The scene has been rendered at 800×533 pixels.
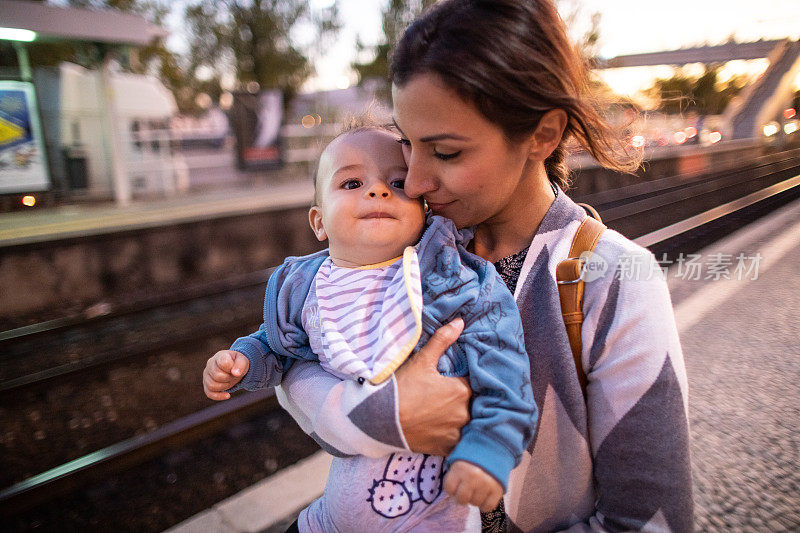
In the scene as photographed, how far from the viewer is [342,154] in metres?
1.38

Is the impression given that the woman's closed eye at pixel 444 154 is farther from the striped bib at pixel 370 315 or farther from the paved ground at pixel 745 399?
the paved ground at pixel 745 399

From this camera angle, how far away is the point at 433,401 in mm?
1094

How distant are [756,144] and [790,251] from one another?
86.3 feet

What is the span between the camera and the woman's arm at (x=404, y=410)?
3.53ft

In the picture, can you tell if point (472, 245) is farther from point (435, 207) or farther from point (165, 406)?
point (165, 406)

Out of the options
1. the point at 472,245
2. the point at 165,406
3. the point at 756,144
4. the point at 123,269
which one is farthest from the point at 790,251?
the point at 756,144

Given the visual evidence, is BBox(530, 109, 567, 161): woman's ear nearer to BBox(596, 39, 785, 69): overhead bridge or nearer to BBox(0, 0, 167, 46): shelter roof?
BBox(596, 39, 785, 69): overhead bridge

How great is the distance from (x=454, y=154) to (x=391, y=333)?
1.41ft

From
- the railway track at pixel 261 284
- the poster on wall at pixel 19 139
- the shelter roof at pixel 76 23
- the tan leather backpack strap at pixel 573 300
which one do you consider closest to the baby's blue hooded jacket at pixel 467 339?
the tan leather backpack strap at pixel 573 300

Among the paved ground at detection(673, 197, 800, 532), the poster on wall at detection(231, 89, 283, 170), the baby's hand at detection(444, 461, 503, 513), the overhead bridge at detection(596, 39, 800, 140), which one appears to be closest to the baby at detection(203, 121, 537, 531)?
the baby's hand at detection(444, 461, 503, 513)

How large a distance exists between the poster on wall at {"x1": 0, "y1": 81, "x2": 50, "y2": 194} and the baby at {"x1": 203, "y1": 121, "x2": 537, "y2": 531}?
11.0 m

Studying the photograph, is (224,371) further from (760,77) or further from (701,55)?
(760,77)

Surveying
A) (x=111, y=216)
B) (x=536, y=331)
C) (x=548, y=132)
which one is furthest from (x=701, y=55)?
(x=111, y=216)

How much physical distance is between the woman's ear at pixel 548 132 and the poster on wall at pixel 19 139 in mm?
11368
